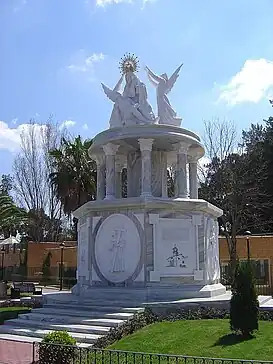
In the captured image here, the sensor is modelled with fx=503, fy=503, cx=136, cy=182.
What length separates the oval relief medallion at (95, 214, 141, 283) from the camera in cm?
1603

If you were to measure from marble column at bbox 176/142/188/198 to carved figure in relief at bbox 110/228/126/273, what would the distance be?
2.78 meters

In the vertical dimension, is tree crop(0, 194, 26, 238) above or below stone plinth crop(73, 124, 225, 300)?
above

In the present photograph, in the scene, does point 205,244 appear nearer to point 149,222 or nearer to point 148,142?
point 149,222

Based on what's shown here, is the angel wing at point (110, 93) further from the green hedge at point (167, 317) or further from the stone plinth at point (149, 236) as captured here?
the green hedge at point (167, 317)

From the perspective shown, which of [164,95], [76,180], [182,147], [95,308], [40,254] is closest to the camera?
[95,308]

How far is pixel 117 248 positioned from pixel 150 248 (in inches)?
44.9

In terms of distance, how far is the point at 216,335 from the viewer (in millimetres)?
11328

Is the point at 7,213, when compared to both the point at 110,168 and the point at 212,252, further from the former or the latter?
the point at 212,252

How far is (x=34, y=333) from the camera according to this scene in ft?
43.0

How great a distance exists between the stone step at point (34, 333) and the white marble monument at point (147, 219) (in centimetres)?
299

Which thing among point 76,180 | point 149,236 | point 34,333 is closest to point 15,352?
point 34,333

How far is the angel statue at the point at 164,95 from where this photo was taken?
18606 millimetres

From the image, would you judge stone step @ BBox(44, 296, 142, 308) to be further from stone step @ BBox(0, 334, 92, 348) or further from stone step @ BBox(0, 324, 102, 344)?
stone step @ BBox(0, 334, 92, 348)

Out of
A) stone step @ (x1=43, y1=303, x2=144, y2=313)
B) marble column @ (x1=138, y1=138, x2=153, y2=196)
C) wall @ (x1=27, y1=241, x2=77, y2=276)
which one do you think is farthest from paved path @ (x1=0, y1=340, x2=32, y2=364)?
wall @ (x1=27, y1=241, x2=77, y2=276)
